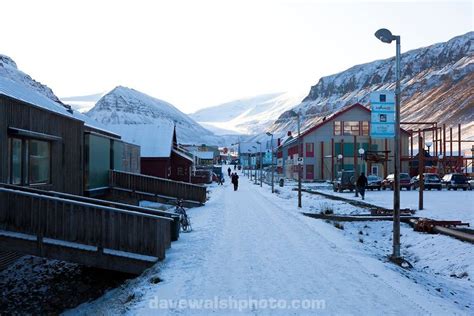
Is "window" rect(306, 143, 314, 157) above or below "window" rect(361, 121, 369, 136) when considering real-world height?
below

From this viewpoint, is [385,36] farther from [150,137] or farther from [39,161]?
[150,137]

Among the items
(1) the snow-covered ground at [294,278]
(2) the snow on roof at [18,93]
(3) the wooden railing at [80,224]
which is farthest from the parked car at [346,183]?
(3) the wooden railing at [80,224]

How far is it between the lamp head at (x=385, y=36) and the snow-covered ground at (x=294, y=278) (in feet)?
16.4

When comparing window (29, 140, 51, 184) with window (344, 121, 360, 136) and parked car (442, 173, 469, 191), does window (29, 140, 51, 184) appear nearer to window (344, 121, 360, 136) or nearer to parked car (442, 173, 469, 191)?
parked car (442, 173, 469, 191)

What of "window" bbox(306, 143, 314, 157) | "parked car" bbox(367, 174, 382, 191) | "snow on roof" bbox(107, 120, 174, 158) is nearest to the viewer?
"parked car" bbox(367, 174, 382, 191)

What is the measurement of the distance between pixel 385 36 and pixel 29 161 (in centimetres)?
1088

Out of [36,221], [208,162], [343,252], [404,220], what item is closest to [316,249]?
[343,252]

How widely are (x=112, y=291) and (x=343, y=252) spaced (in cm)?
534

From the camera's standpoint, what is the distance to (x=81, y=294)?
1212 centimetres

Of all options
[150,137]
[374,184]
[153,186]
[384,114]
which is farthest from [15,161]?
[374,184]

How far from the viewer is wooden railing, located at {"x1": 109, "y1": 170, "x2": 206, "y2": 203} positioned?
87.0ft

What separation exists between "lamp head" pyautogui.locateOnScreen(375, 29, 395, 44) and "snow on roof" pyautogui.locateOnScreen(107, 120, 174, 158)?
3616 cm

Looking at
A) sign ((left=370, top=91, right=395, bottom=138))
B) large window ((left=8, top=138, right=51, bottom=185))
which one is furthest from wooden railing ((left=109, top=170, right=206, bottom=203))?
sign ((left=370, top=91, right=395, bottom=138))

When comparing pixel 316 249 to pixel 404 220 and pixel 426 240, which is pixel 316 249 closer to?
pixel 426 240
